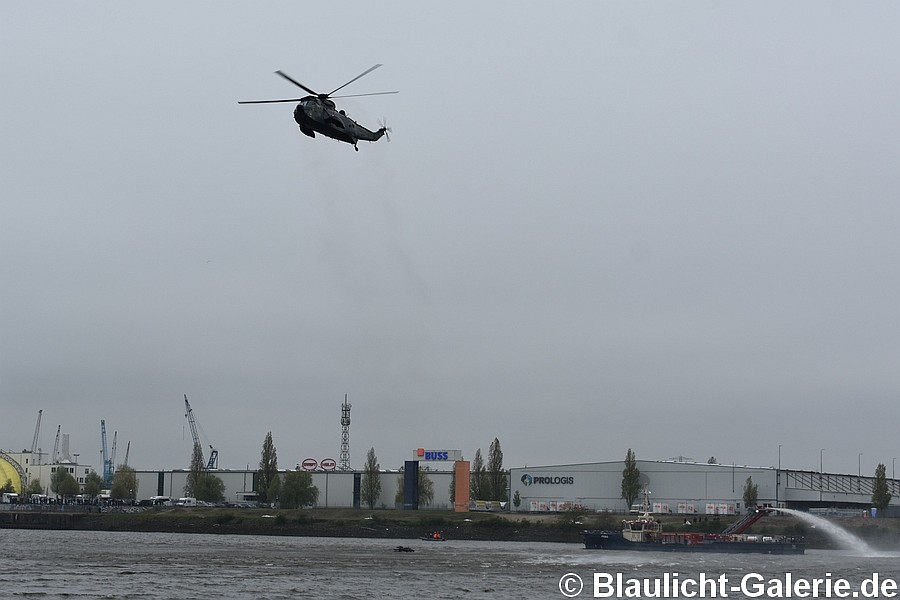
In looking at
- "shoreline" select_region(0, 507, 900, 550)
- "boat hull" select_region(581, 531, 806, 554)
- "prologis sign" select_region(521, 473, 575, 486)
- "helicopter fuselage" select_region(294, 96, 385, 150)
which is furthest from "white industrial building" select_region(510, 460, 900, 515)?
"helicopter fuselage" select_region(294, 96, 385, 150)

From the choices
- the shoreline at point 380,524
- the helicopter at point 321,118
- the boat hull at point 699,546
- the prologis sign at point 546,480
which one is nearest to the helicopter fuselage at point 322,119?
the helicopter at point 321,118

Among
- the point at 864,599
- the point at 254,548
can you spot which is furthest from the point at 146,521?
the point at 864,599

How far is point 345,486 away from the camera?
636 ft

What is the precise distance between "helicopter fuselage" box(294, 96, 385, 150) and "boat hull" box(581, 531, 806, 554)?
59.2m

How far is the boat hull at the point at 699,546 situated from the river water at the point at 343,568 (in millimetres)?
1609

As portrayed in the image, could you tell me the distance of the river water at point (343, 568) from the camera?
7194 cm

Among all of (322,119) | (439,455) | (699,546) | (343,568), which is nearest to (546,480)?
(439,455)

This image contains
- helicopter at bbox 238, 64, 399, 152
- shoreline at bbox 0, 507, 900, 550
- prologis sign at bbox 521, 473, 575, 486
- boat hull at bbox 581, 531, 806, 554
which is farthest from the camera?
prologis sign at bbox 521, 473, 575, 486

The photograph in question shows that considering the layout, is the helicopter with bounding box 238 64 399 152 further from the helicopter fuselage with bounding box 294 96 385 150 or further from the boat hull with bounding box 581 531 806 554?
the boat hull with bounding box 581 531 806 554

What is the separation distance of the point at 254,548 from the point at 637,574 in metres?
43.6

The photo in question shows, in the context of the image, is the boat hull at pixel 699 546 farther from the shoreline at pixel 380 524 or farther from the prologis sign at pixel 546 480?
the prologis sign at pixel 546 480

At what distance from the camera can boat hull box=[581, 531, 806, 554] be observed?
118 metres

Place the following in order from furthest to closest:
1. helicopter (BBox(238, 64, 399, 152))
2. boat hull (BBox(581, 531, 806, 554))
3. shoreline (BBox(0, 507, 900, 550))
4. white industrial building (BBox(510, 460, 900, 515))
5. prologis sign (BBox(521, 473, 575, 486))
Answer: prologis sign (BBox(521, 473, 575, 486))
white industrial building (BBox(510, 460, 900, 515))
shoreline (BBox(0, 507, 900, 550))
boat hull (BBox(581, 531, 806, 554))
helicopter (BBox(238, 64, 399, 152))

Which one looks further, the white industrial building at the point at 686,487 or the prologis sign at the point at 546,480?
the prologis sign at the point at 546,480
